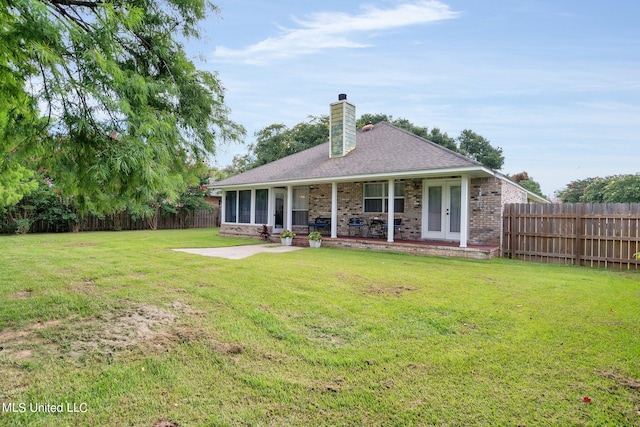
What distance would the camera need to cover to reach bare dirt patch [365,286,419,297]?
5387mm

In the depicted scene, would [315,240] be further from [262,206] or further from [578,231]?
[578,231]

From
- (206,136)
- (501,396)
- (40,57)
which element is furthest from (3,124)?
(501,396)

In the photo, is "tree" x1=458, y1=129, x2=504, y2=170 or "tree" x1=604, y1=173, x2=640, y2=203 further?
"tree" x1=458, y1=129, x2=504, y2=170

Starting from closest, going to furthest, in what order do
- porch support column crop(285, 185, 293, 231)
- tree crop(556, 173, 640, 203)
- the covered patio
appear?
1. the covered patio
2. porch support column crop(285, 185, 293, 231)
3. tree crop(556, 173, 640, 203)

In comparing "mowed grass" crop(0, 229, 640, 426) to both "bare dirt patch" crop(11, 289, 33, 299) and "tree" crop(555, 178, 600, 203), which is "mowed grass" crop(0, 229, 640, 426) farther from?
"tree" crop(555, 178, 600, 203)

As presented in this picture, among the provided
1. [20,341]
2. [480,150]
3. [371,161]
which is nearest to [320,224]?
[371,161]

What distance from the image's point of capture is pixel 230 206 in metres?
16.5

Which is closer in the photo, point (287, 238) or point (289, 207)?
point (287, 238)

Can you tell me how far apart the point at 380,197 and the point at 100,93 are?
10670mm

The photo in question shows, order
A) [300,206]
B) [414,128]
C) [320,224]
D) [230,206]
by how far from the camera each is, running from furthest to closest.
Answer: [414,128]
[230,206]
[300,206]
[320,224]

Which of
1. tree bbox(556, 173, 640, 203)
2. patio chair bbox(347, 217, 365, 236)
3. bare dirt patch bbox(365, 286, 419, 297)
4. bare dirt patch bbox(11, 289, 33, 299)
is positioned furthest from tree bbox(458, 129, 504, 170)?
bare dirt patch bbox(11, 289, 33, 299)

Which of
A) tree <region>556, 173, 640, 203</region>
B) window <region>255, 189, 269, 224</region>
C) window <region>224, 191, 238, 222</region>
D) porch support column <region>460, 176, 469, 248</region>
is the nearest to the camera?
porch support column <region>460, 176, 469, 248</region>

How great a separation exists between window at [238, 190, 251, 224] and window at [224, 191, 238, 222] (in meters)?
0.36

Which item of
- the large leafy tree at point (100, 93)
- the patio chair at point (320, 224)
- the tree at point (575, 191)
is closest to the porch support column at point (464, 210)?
the patio chair at point (320, 224)
